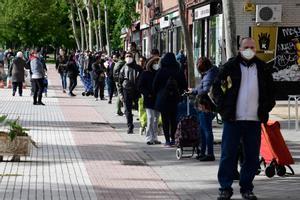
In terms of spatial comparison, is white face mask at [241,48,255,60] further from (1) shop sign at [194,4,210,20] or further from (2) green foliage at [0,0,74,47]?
(2) green foliage at [0,0,74,47]

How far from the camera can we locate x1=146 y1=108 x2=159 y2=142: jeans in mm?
15408

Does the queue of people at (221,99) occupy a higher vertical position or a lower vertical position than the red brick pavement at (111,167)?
higher

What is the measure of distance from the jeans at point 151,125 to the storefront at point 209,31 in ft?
45.3

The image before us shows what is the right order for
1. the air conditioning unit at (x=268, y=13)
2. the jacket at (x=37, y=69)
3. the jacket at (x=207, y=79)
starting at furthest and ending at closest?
1. the air conditioning unit at (x=268, y=13)
2. the jacket at (x=37, y=69)
3. the jacket at (x=207, y=79)

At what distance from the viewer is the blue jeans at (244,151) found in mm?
9336

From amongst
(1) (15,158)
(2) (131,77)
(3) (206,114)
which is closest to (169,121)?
(3) (206,114)

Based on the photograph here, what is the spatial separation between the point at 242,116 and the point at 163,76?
548 centimetres

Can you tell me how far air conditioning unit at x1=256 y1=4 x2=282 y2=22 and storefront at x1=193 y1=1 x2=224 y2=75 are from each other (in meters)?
2.45

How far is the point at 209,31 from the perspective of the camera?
108 feet

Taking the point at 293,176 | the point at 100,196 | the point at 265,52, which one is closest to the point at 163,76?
the point at 293,176

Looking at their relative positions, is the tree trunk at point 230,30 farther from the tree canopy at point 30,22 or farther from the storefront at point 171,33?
the tree canopy at point 30,22

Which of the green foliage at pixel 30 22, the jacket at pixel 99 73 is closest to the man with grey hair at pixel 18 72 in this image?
the jacket at pixel 99 73

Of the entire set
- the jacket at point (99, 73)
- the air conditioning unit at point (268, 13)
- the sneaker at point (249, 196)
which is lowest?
the sneaker at point (249, 196)

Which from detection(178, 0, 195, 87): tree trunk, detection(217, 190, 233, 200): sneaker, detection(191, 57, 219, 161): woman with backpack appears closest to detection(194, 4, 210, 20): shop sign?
detection(178, 0, 195, 87): tree trunk
